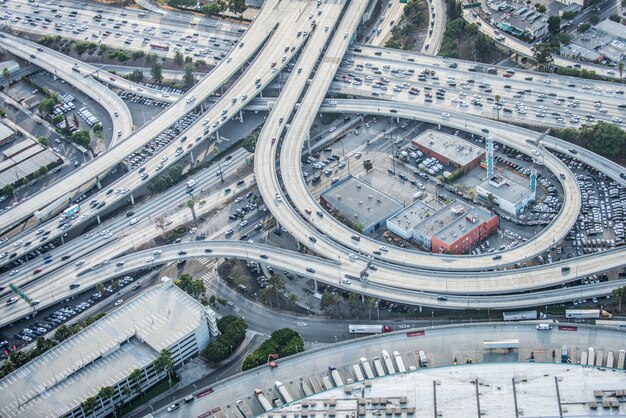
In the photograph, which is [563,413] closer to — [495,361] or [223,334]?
[495,361]

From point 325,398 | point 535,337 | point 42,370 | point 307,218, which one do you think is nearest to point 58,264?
point 42,370

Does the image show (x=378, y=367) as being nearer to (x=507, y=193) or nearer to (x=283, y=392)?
(x=283, y=392)

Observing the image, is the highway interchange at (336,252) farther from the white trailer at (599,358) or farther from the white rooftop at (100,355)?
the white rooftop at (100,355)

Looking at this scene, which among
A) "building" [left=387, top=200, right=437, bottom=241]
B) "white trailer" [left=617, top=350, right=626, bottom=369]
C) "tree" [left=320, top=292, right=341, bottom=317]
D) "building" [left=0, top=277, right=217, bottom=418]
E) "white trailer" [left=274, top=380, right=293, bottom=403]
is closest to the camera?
"white trailer" [left=617, top=350, right=626, bottom=369]

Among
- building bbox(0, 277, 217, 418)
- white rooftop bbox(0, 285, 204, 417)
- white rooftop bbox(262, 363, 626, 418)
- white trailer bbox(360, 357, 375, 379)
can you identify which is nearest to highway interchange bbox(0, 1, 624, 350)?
white rooftop bbox(0, 285, 204, 417)

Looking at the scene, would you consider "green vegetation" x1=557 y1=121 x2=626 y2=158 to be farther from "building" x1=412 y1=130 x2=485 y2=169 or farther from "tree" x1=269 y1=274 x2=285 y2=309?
"tree" x1=269 y1=274 x2=285 y2=309

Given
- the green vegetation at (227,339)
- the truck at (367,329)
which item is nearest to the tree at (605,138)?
the truck at (367,329)
